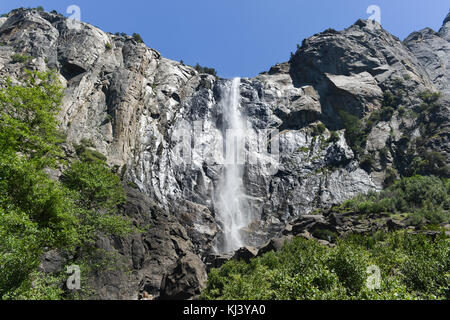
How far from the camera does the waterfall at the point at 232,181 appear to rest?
250 ft

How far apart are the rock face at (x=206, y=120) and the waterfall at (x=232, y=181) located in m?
2.24

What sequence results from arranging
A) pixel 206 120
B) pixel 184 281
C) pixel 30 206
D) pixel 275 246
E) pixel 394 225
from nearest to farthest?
1. pixel 30 206
2. pixel 184 281
3. pixel 275 246
4. pixel 394 225
5. pixel 206 120

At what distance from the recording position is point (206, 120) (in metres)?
102

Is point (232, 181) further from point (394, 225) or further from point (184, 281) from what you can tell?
point (184, 281)

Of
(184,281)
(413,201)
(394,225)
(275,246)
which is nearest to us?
(184,281)

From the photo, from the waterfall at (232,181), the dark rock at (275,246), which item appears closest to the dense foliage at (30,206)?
the dark rock at (275,246)

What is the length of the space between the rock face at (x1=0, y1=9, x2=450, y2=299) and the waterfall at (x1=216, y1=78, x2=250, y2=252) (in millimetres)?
2237

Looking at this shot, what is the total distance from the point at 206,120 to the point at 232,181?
25.4 m

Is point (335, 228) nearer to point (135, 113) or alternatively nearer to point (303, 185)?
point (303, 185)

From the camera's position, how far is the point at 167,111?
330 ft

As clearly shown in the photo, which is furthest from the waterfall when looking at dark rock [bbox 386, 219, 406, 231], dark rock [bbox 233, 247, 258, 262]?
dark rock [bbox 386, 219, 406, 231]

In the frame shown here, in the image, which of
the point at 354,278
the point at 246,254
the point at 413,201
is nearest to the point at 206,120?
the point at 246,254
